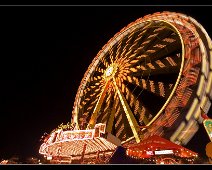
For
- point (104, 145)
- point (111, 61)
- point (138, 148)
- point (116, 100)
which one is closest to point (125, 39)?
point (111, 61)

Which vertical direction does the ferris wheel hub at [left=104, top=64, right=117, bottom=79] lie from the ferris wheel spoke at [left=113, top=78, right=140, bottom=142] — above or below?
above

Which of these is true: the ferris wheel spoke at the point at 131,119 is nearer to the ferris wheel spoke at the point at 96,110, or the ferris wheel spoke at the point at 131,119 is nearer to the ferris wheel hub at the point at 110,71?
the ferris wheel spoke at the point at 96,110

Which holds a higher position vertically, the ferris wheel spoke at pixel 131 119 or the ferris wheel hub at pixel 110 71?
the ferris wheel hub at pixel 110 71

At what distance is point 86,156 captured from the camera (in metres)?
25.6

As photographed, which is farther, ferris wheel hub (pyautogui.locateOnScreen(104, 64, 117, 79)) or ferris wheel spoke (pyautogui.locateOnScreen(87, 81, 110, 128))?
ferris wheel hub (pyautogui.locateOnScreen(104, 64, 117, 79))

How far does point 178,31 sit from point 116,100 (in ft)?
21.7

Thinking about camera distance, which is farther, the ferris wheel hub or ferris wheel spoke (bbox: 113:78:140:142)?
the ferris wheel hub

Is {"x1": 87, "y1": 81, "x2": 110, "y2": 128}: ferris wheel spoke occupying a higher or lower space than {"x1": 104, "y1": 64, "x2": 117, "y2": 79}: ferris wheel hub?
lower

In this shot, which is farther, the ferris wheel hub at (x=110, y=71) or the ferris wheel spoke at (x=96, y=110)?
the ferris wheel hub at (x=110, y=71)

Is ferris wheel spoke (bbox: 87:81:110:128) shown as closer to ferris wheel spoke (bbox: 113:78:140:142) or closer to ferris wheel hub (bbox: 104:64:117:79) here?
ferris wheel hub (bbox: 104:64:117:79)

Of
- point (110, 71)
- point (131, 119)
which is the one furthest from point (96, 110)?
point (131, 119)

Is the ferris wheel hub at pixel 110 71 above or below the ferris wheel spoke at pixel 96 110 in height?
above

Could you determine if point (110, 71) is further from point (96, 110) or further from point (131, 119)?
point (131, 119)

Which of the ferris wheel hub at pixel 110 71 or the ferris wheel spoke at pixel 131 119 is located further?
the ferris wheel hub at pixel 110 71
